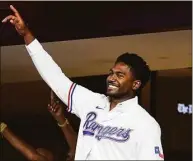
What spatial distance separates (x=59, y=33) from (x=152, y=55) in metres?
1.23

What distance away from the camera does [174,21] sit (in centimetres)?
344

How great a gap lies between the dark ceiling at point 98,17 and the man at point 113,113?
974 mm

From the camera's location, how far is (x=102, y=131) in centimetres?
229

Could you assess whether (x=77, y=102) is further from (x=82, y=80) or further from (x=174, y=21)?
(x=82, y=80)

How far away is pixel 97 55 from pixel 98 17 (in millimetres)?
1372

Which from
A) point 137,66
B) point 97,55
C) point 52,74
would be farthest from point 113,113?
point 97,55

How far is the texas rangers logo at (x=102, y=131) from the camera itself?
225 cm

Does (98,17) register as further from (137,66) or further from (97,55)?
(97,55)

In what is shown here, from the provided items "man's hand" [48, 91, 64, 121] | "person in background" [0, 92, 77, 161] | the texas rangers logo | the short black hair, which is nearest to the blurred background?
"person in background" [0, 92, 77, 161]

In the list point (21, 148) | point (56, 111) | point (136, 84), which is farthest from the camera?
point (21, 148)

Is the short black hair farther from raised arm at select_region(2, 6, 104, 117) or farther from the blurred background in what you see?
the blurred background

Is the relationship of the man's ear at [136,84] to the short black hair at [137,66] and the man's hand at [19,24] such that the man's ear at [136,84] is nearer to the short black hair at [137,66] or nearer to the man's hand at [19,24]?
the short black hair at [137,66]

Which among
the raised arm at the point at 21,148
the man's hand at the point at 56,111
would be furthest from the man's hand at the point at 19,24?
the raised arm at the point at 21,148

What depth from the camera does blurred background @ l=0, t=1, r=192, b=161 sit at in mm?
3512
